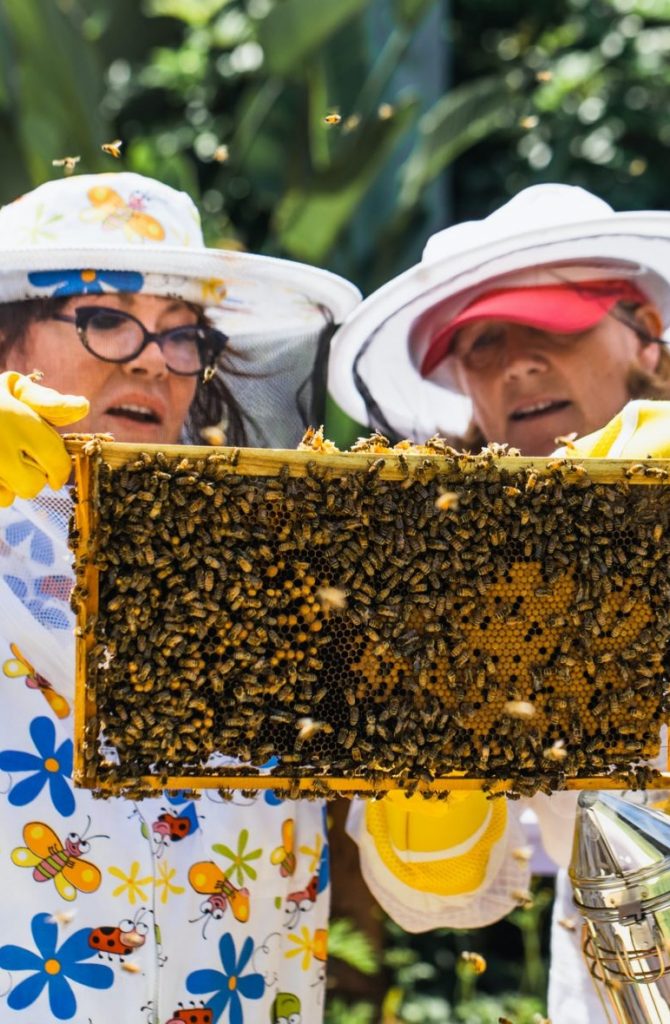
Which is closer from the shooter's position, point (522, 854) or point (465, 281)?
point (522, 854)

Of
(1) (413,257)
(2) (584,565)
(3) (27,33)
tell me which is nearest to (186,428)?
(2) (584,565)

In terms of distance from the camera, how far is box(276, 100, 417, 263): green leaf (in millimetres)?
6730

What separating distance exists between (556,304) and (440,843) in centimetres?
136

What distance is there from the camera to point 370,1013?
5352mm

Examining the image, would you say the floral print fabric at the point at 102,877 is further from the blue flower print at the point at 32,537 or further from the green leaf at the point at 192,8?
the green leaf at the point at 192,8

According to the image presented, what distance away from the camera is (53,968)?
2.23 metres

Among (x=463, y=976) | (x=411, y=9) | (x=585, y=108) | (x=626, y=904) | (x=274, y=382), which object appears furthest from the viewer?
(x=585, y=108)

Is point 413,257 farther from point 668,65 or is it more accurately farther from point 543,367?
point 543,367

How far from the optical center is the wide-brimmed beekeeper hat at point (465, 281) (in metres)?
2.88

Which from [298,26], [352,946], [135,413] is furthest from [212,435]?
[298,26]

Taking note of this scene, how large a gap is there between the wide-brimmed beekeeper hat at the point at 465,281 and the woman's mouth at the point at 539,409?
0.24 m

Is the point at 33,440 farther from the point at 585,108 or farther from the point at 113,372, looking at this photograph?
the point at 585,108

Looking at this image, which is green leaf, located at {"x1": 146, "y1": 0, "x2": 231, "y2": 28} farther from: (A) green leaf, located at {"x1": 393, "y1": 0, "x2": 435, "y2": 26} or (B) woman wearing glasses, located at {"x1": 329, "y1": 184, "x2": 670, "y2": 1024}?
(B) woman wearing glasses, located at {"x1": 329, "y1": 184, "x2": 670, "y2": 1024}

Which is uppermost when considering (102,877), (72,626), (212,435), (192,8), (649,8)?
(192,8)
